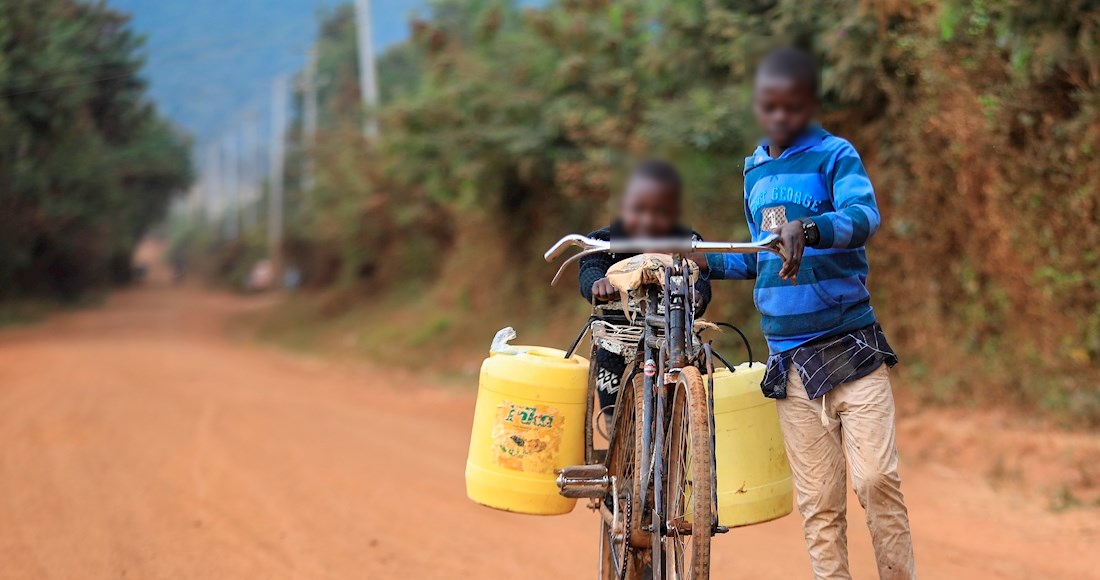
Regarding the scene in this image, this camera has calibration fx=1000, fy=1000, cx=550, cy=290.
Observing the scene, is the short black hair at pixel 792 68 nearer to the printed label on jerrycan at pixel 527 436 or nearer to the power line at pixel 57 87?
the printed label on jerrycan at pixel 527 436

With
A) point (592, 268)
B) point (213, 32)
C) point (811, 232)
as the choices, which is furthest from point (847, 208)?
point (213, 32)

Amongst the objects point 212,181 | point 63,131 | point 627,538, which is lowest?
point 627,538

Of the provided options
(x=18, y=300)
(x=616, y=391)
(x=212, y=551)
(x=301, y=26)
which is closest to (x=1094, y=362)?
(x=616, y=391)

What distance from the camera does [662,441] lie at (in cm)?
326

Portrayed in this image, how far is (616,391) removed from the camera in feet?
12.7

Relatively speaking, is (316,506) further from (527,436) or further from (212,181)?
(212,181)

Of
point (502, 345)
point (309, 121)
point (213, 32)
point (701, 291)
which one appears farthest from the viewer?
point (309, 121)

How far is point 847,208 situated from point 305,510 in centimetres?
418

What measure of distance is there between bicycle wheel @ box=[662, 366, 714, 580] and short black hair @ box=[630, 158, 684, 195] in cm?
60

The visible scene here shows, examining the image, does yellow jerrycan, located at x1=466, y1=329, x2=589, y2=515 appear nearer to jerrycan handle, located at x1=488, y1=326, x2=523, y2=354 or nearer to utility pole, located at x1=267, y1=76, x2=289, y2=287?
jerrycan handle, located at x1=488, y1=326, x2=523, y2=354

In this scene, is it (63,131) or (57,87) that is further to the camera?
(63,131)

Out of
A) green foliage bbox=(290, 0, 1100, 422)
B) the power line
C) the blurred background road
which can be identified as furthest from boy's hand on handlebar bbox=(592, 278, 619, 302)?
the power line

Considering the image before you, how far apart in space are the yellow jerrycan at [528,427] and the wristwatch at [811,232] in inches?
47.8

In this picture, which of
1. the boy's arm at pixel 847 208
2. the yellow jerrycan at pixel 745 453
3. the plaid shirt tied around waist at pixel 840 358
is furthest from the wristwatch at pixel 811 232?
the yellow jerrycan at pixel 745 453
